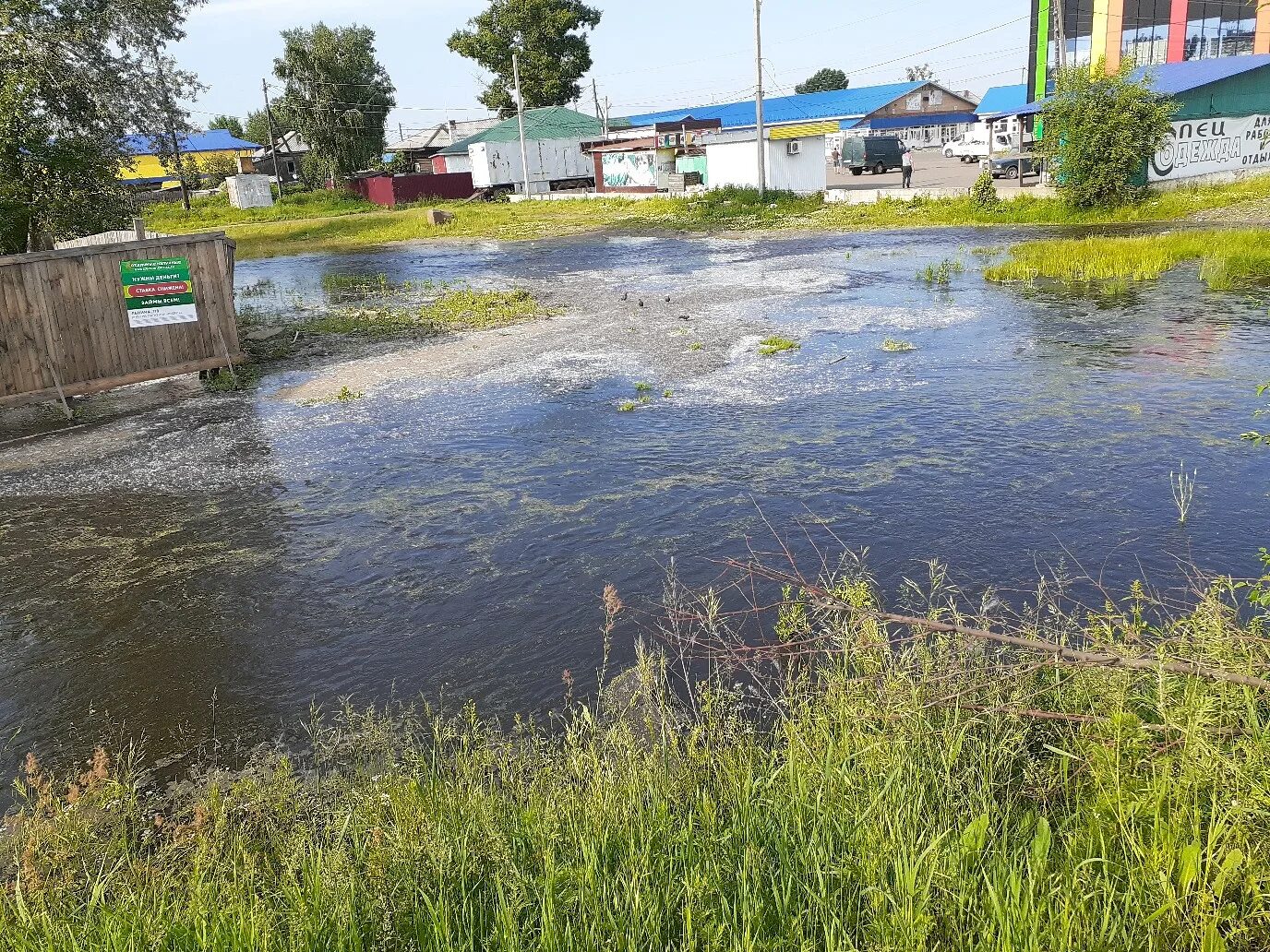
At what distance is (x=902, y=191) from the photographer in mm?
37156

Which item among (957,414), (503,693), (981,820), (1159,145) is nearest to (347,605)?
(503,693)

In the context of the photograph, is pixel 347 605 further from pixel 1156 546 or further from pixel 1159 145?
pixel 1159 145

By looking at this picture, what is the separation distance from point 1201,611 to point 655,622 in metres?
3.57

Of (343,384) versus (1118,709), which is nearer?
(1118,709)

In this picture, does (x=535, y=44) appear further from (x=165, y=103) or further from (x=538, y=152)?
(x=165, y=103)

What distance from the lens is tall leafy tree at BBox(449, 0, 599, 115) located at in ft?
253

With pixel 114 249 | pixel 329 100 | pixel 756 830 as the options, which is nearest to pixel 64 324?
pixel 114 249

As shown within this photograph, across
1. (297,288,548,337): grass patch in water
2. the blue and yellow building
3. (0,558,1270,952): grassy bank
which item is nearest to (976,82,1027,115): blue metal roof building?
(297,288,548,337): grass patch in water

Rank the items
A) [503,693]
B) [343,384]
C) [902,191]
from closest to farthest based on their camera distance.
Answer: [503,693] < [343,384] < [902,191]

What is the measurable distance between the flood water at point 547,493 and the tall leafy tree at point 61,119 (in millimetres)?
6334

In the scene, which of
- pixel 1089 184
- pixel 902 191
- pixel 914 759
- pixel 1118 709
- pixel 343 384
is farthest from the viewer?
pixel 902 191

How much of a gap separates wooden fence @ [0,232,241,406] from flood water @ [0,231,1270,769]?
971mm

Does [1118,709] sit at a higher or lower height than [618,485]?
higher

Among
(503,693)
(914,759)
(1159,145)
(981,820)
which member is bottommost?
(503,693)
